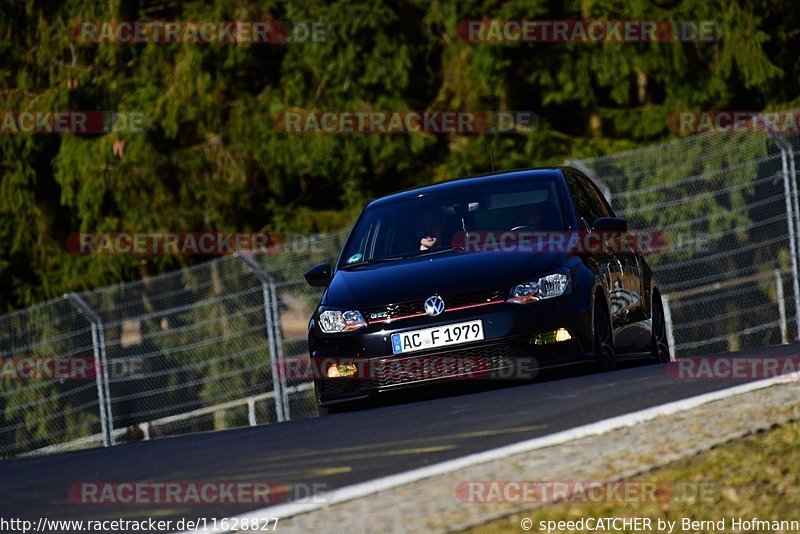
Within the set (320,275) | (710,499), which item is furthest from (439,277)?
(710,499)

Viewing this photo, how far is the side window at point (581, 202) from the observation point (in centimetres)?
1041

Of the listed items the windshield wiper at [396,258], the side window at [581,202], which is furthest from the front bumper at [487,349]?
the side window at [581,202]

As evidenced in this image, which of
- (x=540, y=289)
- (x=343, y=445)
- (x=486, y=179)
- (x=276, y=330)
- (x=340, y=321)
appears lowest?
(x=276, y=330)

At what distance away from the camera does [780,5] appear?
2344cm

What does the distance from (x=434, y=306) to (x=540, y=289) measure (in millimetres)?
647

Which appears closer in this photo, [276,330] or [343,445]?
[343,445]

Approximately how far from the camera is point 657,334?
11.4 metres

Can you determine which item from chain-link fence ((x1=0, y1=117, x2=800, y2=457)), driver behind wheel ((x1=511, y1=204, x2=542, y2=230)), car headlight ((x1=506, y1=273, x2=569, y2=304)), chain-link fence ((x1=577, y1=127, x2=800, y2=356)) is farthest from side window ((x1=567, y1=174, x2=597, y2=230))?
chain-link fence ((x1=577, y1=127, x2=800, y2=356))

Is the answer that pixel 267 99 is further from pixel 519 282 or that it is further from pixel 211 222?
pixel 519 282

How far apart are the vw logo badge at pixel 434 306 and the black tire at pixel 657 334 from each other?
2.52 meters

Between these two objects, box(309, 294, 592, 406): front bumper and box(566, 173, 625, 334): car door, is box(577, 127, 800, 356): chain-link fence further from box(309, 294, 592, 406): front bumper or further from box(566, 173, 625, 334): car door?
box(309, 294, 592, 406): front bumper

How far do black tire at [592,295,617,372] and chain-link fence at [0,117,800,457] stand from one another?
393 centimetres

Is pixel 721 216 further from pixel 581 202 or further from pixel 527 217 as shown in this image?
pixel 527 217

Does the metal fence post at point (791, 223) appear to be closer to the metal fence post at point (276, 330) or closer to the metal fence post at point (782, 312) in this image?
the metal fence post at point (782, 312)
